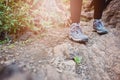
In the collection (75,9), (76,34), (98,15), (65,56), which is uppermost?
(75,9)

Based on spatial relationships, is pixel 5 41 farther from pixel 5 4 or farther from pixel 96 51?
pixel 96 51

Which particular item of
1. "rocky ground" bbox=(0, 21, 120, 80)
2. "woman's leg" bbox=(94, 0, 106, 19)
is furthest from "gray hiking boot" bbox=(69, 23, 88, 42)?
"woman's leg" bbox=(94, 0, 106, 19)

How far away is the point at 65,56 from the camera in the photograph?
2.78 metres

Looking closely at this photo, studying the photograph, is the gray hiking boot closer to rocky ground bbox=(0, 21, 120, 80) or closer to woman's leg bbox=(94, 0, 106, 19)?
rocky ground bbox=(0, 21, 120, 80)

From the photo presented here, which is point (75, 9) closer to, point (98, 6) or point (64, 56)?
point (98, 6)

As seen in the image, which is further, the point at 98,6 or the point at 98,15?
the point at 98,15

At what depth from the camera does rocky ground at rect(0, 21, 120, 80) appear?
256 centimetres

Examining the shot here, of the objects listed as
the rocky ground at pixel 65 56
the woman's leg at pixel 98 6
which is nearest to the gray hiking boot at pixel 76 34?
the rocky ground at pixel 65 56

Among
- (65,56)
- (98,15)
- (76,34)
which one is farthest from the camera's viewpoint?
(98,15)

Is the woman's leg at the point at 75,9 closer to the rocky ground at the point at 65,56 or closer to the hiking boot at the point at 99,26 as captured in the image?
the rocky ground at the point at 65,56

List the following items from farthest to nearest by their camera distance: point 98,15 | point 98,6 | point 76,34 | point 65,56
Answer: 1. point 98,15
2. point 98,6
3. point 76,34
4. point 65,56

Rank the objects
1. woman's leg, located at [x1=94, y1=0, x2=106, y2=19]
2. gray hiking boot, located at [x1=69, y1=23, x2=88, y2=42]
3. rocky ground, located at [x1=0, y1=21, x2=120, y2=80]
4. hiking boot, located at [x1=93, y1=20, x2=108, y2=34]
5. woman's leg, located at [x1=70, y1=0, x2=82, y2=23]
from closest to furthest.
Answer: rocky ground, located at [x1=0, y1=21, x2=120, y2=80] → woman's leg, located at [x1=70, y1=0, x2=82, y2=23] → gray hiking boot, located at [x1=69, y1=23, x2=88, y2=42] → woman's leg, located at [x1=94, y1=0, x2=106, y2=19] → hiking boot, located at [x1=93, y1=20, x2=108, y2=34]

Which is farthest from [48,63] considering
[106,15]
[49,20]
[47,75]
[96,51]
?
[106,15]

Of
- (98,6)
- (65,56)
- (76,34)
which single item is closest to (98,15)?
(98,6)
